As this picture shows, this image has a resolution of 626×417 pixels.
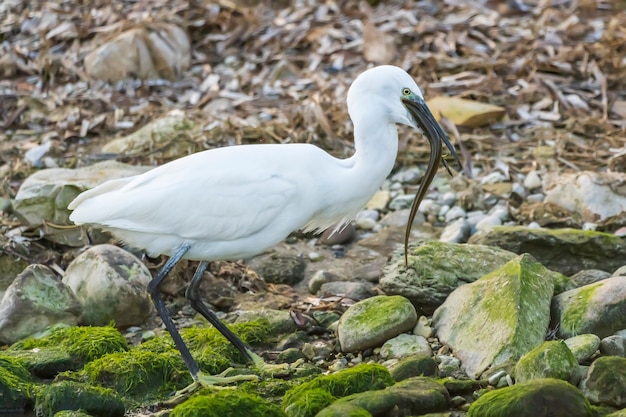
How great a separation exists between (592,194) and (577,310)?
2.35 m

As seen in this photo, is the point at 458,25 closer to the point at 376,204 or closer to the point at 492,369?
the point at 376,204

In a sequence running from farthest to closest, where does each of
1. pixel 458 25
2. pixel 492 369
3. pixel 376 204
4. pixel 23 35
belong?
1. pixel 23 35
2. pixel 458 25
3. pixel 376 204
4. pixel 492 369

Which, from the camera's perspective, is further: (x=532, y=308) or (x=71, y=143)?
(x=71, y=143)

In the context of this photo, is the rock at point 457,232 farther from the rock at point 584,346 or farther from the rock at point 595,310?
the rock at point 584,346

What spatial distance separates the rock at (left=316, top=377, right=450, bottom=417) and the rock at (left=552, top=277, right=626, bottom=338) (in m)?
1.02

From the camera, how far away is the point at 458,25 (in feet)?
37.4

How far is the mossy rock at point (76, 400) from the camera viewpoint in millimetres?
5375

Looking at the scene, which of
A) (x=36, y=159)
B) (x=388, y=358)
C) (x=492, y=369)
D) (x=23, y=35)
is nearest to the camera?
(x=492, y=369)

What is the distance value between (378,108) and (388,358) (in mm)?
1406

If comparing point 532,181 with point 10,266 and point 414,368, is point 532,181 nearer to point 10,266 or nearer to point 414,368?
point 414,368

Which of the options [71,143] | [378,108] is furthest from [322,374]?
[71,143]

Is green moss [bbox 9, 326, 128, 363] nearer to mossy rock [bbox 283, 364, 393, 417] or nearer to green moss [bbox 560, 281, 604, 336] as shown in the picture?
mossy rock [bbox 283, 364, 393, 417]

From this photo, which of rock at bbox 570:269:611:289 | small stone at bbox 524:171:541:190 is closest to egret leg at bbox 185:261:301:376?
rock at bbox 570:269:611:289

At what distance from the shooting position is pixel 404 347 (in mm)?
6074
